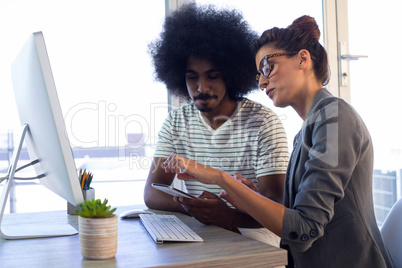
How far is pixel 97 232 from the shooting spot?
0.89m

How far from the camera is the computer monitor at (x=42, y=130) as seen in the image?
89 cm

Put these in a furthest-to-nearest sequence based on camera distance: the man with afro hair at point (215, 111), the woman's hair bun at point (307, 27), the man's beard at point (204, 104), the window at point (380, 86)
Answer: the window at point (380, 86) < the man's beard at point (204, 104) < the man with afro hair at point (215, 111) < the woman's hair bun at point (307, 27)

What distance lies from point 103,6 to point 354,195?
1755mm

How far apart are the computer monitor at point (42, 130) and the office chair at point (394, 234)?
92cm

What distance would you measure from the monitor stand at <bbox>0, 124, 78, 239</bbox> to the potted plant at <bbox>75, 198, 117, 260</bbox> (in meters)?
0.30

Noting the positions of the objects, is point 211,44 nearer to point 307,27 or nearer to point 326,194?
point 307,27

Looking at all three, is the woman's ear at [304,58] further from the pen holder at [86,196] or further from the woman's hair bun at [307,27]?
the pen holder at [86,196]

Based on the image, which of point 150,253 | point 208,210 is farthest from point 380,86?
point 150,253

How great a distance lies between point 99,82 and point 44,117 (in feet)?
4.49

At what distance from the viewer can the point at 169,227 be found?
1206mm

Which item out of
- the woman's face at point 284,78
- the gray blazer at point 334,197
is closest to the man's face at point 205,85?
the woman's face at point 284,78

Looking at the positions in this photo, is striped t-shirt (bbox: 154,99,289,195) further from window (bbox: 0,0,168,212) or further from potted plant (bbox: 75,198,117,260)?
potted plant (bbox: 75,198,117,260)

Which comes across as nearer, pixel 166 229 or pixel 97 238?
pixel 97 238

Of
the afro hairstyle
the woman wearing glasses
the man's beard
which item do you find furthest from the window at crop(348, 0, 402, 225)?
the woman wearing glasses
